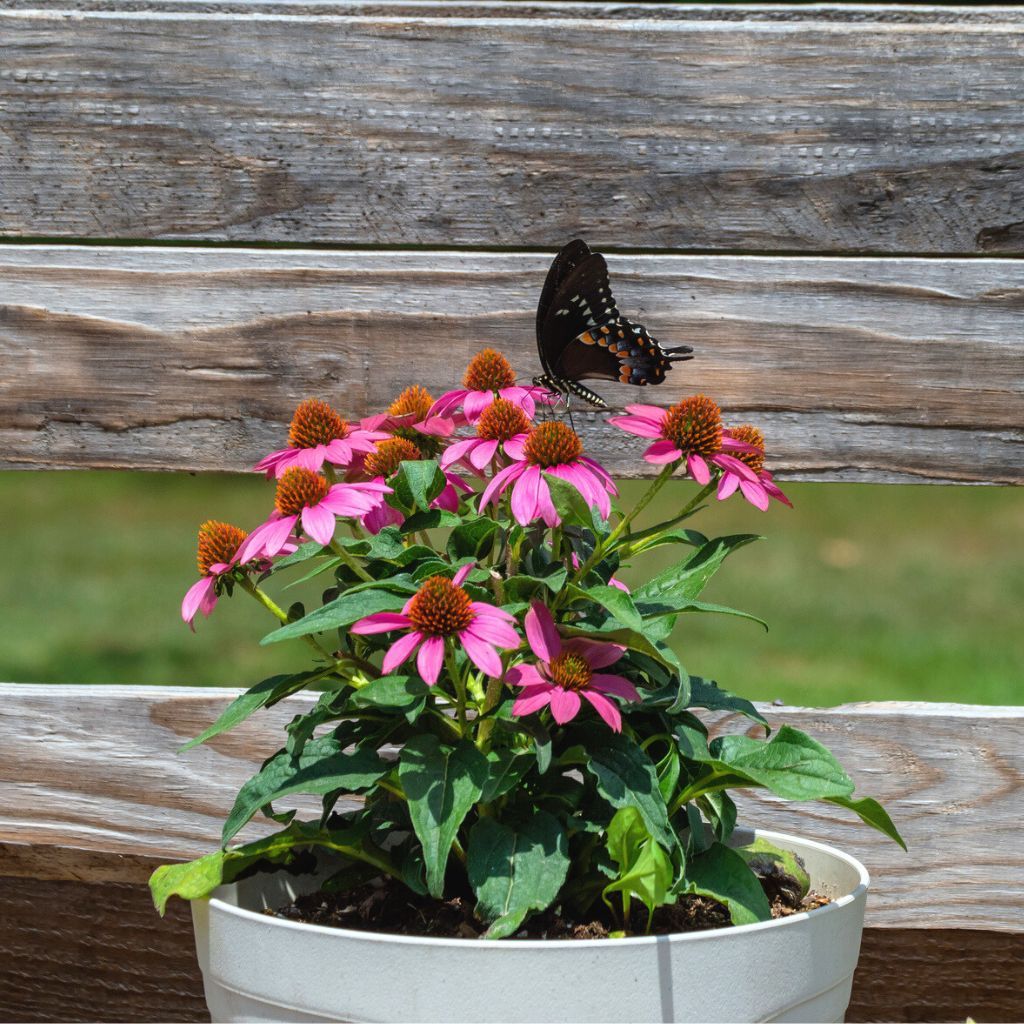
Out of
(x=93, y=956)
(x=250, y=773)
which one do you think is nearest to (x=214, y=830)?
(x=250, y=773)

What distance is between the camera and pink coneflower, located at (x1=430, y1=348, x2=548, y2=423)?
3.32ft

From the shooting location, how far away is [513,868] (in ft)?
2.94

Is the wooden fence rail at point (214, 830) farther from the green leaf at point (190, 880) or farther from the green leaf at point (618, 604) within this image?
the green leaf at point (618, 604)

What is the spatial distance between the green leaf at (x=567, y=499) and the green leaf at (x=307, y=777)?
232 millimetres

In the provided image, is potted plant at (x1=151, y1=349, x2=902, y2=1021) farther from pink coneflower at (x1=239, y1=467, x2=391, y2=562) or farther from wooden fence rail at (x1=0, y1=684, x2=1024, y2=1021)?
wooden fence rail at (x1=0, y1=684, x2=1024, y2=1021)

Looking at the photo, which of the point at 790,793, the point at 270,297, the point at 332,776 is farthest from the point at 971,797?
the point at 270,297

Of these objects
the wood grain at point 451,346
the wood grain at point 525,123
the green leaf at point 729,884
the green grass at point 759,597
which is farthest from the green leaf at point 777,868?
A: the green grass at point 759,597

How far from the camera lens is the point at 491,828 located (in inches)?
36.2

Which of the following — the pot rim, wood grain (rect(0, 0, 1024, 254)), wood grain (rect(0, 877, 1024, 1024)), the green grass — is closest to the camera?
the pot rim

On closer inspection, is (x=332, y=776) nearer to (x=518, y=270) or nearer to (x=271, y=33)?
(x=518, y=270)

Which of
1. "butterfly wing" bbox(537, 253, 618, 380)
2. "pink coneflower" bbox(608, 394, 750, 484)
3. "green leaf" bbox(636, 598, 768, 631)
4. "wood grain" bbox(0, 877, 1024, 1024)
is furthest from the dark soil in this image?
"wood grain" bbox(0, 877, 1024, 1024)

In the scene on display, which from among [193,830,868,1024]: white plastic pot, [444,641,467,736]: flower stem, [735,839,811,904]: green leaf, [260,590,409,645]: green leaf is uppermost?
[260,590,409,645]: green leaf

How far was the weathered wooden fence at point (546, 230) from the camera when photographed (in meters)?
1.34

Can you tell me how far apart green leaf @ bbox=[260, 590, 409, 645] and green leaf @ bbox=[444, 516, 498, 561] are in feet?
0.29
